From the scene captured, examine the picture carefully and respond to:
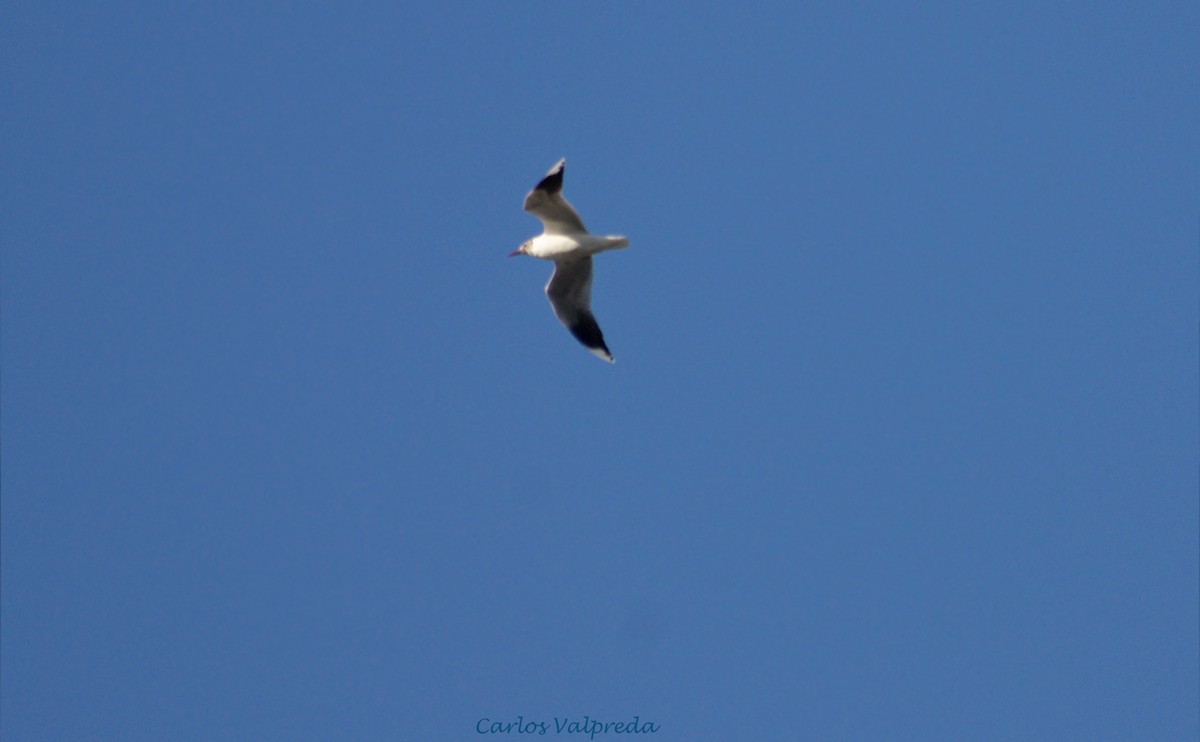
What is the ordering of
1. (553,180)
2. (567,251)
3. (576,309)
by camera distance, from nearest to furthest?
(553,180), (567,251), (576,309)

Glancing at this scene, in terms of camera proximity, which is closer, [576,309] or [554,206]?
[554,206]

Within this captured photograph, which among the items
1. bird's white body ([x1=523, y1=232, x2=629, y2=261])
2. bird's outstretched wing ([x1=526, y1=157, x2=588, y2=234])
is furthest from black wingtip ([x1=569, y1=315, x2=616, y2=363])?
bird's outstretched wing ([x1=526, y1=157, x2=588, y2=234])

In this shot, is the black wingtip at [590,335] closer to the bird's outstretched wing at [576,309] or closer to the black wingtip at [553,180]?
the bird's outstretched wing at [576,309]

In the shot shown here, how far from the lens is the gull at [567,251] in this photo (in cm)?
2402

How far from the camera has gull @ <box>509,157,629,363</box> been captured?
24.0 meters

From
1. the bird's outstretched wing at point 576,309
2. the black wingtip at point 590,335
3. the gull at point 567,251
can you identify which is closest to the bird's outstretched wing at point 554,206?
the gull at point 567,251

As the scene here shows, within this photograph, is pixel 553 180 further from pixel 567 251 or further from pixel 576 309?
pixel 576 309

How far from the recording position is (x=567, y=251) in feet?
80.2

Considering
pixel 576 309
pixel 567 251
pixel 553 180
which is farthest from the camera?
pixel 576 309

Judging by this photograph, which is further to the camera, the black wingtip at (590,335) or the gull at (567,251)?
the black wingtip at (590,335)

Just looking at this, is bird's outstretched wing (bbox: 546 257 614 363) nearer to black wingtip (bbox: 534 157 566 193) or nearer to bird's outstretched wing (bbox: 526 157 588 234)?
bird's outstretched wing (bbox: 526 157 588 234)

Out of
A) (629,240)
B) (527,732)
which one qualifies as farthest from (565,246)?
(527,732)

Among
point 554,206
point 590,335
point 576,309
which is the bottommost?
point 590,335

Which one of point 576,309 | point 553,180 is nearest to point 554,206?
point 553,180
